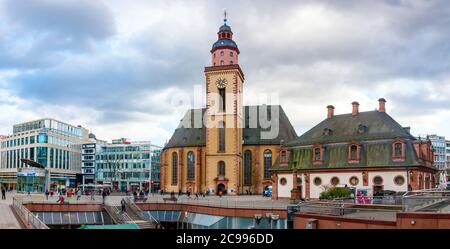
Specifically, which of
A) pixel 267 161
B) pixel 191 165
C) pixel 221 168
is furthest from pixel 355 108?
pixel 191 165

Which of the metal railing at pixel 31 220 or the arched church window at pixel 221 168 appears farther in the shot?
the arched church window at pixel 221 168

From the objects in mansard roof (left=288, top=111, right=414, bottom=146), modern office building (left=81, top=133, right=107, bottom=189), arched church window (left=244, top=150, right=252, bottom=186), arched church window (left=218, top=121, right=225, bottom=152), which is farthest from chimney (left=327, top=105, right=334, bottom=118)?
modern office building (left=81, top=133, right=107, bottom=189)

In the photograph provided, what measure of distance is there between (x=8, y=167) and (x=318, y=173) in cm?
7524

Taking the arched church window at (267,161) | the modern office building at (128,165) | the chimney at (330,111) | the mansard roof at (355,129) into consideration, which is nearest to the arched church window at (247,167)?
the arched church window at (267,161)

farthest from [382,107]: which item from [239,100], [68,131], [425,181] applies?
[68,131]

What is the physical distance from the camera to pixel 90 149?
387ft

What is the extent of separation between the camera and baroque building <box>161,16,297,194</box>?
77.1 m

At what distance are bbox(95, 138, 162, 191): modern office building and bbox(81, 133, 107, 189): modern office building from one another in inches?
44.4

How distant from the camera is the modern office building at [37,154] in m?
93.0

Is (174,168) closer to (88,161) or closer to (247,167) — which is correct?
(247,167)

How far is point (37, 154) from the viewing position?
92.8 meters

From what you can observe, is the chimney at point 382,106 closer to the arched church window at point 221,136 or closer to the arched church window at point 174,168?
the arched church window at point 221,136

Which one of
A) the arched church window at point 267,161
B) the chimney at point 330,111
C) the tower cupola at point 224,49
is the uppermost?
the tower cupola at point 224,49
